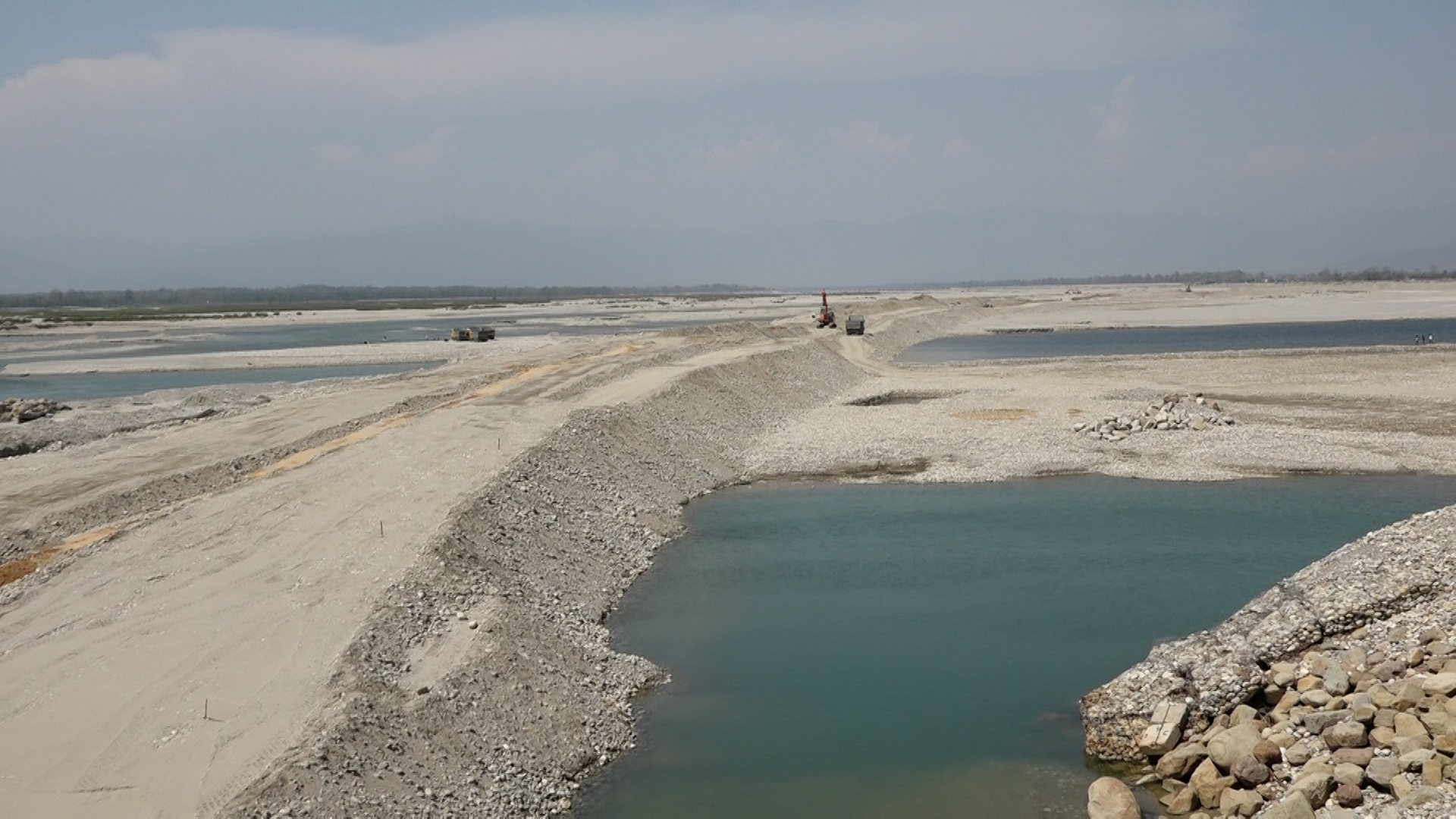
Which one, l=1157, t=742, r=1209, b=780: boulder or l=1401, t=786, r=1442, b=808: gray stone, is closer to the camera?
l=1401, t=786, r=1442, b=808: gray stone

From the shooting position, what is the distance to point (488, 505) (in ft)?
67.3

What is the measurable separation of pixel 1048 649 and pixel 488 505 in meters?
10.8

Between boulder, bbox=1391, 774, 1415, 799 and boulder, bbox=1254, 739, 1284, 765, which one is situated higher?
boulder, bbox=1391, 774, 1415, 799

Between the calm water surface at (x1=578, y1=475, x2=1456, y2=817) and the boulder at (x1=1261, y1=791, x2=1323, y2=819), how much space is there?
2181 millimetres

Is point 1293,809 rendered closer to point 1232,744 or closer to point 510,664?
point 1232,744

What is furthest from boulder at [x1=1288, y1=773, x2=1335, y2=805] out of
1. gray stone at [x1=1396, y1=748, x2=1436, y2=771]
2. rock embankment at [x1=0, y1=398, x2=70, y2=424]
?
rock embankment at [x1=0, y1=398, x2=70, y2=424]

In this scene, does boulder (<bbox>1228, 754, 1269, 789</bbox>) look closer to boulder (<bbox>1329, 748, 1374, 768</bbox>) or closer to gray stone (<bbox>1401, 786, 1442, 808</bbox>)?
boulder (<bbox>1329, 748, 1374, 768</bbox>)

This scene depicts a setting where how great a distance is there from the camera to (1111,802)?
11.3m

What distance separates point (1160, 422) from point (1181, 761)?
2389 cm

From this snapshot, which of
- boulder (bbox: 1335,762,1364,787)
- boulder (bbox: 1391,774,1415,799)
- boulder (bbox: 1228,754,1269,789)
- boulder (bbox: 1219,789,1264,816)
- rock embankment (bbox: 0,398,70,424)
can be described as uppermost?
rock embankment (bbox: 0,398,70,424)

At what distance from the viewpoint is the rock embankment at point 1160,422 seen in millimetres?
33781

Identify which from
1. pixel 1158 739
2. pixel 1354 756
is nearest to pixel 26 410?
pixel 1158 739

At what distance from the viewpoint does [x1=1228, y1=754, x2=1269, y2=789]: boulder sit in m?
11.3

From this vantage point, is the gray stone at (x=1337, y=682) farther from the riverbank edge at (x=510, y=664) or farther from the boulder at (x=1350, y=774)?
the riverbank edge at (x=510, y=664)
